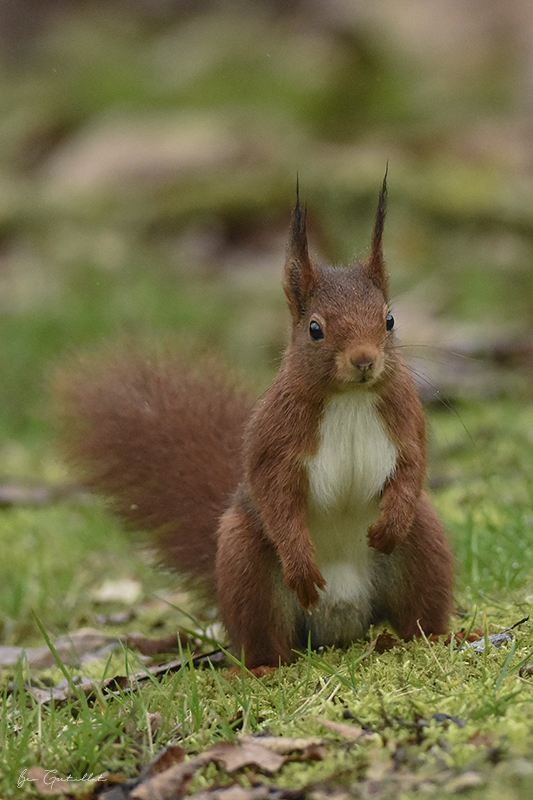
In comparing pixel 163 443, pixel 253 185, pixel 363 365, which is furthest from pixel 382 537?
pixel 253 185

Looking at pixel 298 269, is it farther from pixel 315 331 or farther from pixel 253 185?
pixel 253 185

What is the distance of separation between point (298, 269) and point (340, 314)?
170 mm

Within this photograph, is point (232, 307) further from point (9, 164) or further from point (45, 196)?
point (9, 164)

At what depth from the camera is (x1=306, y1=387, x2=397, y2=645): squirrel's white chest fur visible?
7.17ft

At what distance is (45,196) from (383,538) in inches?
284

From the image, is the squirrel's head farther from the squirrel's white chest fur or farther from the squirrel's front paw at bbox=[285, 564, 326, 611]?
the squirrel's front paw at bbox=[285, 564, 326, 611]

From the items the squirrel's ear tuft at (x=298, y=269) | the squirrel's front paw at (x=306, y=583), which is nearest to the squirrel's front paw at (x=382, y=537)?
the squirrel's front paw at (x=306, y=583)

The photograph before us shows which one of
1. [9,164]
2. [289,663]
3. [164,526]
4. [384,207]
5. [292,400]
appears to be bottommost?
[289,663]

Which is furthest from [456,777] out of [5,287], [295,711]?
[5,287]

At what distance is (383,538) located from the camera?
2217 millimetres

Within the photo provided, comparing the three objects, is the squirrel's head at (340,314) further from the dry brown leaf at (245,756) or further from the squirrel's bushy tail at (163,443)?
the dry brown leaf at (245,756)

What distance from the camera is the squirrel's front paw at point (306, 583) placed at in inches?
86.9

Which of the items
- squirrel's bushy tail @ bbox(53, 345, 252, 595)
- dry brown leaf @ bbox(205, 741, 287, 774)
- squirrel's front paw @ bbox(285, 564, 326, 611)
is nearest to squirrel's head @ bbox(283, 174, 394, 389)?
squirrel's front paw @ bbox(285, 564, 326, 611)

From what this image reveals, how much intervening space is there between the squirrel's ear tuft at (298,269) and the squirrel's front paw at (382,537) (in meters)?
0.48
